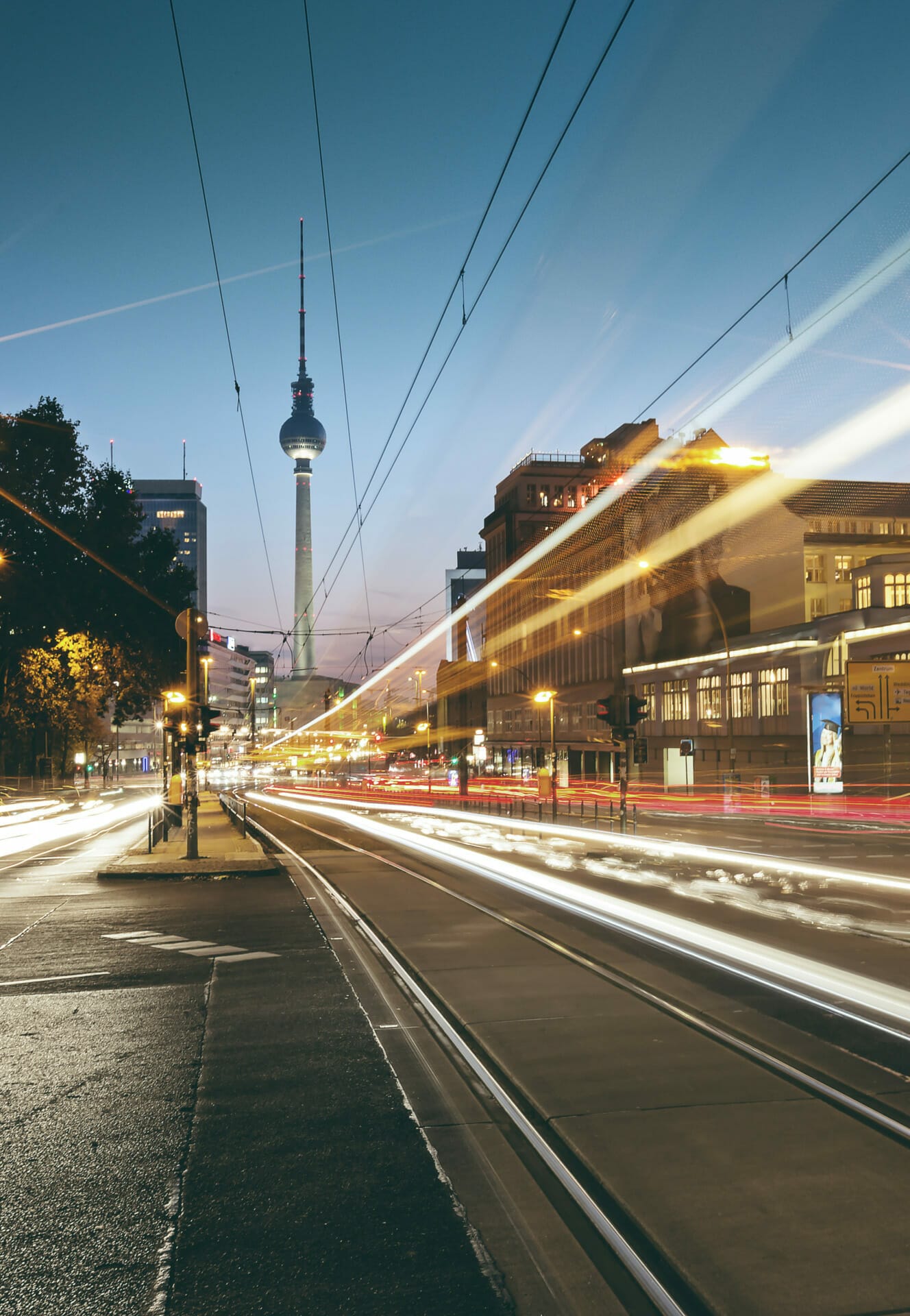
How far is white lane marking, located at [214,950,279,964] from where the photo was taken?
10867 millimetres

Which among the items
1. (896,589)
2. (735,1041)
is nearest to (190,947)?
(735,1041)

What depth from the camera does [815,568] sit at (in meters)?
66.8

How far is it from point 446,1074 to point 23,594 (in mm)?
39423

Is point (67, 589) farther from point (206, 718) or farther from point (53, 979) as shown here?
point (53, 979)

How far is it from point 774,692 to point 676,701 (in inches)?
507

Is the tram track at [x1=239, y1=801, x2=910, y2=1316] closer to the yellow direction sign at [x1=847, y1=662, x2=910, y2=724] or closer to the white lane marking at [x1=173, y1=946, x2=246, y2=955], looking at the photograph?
the white lane marking at [x1=173, y1=946, x2=246, y2=955]

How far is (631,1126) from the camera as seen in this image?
18.8ft

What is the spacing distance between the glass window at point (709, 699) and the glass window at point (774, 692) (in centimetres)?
511

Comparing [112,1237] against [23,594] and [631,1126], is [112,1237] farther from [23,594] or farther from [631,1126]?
[23,594]

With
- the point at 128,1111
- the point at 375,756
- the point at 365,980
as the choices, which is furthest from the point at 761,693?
the point at 375,756

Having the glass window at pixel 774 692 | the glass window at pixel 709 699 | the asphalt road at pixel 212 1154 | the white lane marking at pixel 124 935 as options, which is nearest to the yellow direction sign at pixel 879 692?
the glass window at pixel 774 692

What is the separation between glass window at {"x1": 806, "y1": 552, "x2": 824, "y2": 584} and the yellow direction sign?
91.3 feet

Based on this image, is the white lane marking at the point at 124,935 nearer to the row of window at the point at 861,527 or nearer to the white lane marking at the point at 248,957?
→ the white lane marking at the point at 248,957

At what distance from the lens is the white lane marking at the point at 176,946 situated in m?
11.7
